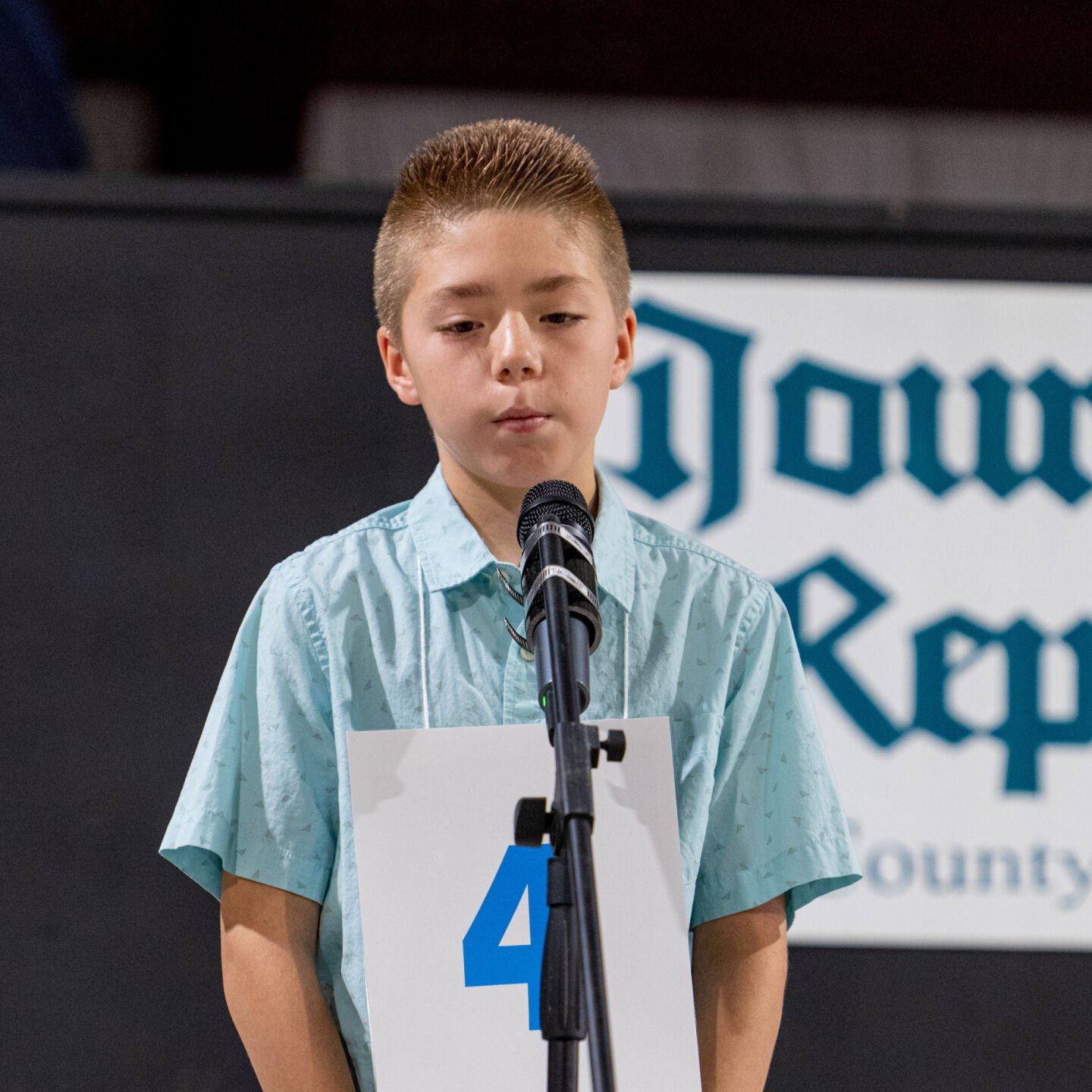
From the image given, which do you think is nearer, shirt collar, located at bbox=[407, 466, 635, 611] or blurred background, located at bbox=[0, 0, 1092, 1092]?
shirt collar, located at bbox=[407, 466, 635, 611]

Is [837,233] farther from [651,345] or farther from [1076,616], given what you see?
[1076,616]

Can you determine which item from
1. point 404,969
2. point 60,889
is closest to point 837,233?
point 404,969

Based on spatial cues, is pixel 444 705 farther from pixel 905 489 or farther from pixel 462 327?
pixel 905 489

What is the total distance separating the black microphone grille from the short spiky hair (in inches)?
11.2

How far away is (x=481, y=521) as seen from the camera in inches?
43.6

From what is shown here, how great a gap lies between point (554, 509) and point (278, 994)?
1.43 feet

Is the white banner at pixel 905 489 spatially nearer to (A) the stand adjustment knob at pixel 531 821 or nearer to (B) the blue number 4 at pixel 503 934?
(B) the blue number 4 at pixel 503 934

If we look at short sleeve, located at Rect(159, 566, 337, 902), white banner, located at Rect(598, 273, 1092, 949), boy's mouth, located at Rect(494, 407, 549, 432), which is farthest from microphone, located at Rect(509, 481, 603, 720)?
white banner, located at Rect(598, 273, 1092, 949)

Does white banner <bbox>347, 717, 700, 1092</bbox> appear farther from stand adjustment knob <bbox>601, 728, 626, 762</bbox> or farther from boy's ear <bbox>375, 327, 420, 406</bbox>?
boy's ear <bbox>375, 327, 420, 406</bbox>

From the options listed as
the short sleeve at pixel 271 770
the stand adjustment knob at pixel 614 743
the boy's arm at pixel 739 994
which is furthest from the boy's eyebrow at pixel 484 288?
the boy's arm at pixel 739 994

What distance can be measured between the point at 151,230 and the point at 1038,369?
1.20m

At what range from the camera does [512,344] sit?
1.00 m

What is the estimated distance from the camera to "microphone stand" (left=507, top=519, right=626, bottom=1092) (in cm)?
70

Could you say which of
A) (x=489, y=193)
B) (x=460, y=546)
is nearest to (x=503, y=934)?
(x=460, y=546)
